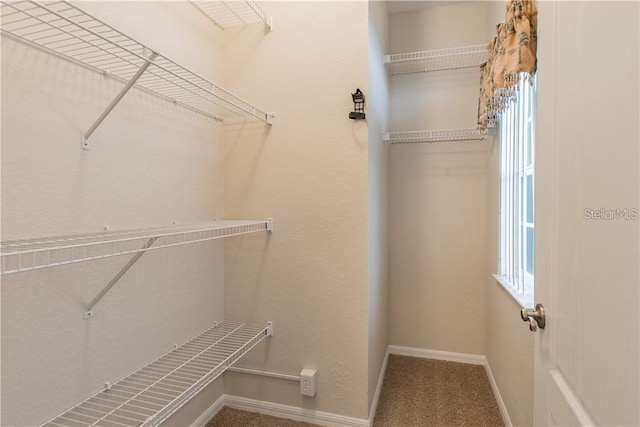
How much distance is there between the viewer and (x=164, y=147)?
160cm

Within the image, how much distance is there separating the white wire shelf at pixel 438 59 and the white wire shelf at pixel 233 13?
0.90m

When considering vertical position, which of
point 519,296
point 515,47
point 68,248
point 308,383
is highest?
point 515,47

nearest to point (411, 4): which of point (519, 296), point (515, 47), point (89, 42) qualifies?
point (515, 47)

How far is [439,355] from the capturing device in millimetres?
2730

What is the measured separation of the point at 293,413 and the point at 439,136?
7.07 feet

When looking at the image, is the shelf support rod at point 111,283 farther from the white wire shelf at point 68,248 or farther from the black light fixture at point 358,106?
the black light fixture at point 358,106

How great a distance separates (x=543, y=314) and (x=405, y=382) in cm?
176

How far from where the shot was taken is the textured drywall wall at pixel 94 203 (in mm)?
1030

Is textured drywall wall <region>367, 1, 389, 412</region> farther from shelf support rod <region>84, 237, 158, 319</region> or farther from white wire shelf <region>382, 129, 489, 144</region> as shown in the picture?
shelf support rod <region>84, 237, 158, 319</region>

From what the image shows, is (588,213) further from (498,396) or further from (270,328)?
(498,396)

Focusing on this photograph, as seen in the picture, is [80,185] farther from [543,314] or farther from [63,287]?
[543,314]

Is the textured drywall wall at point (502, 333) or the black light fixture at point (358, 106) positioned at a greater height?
the black light fixture at point (358, 106)

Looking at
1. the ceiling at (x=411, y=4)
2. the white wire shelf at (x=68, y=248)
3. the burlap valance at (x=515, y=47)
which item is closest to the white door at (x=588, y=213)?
the burlap valance at (x=515, y=47)

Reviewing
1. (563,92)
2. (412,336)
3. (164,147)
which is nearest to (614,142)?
(563,92)
